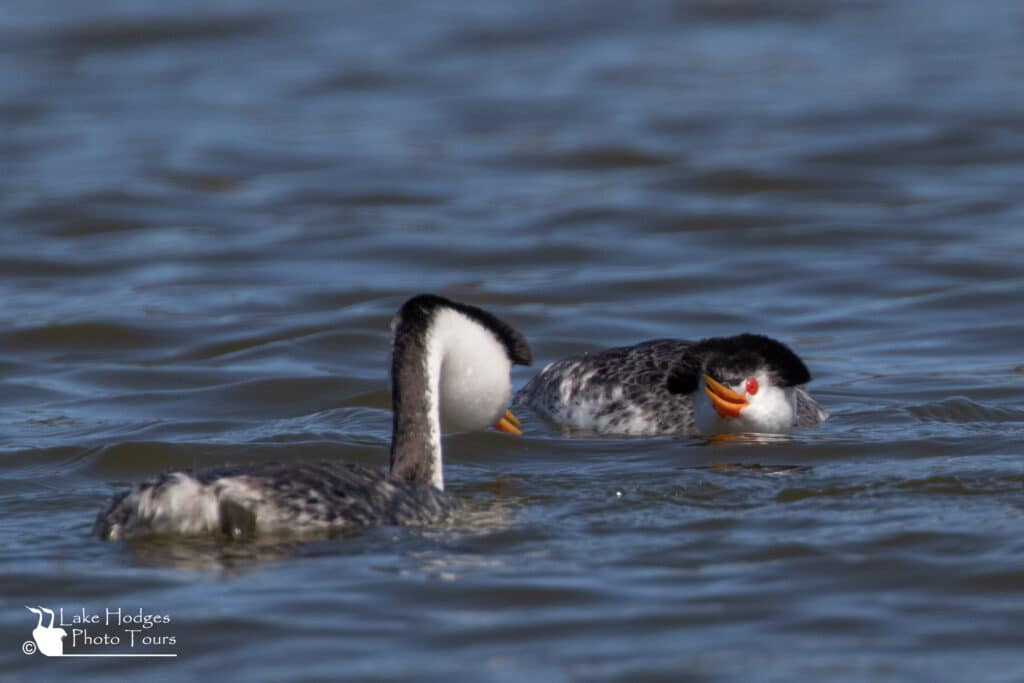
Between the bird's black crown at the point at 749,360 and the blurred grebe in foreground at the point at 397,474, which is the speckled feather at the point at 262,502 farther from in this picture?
the bird's black crown at the point at 749,360

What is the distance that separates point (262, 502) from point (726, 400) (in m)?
3.83

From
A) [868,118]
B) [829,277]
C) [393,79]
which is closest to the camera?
[829,277]

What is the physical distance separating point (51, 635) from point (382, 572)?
4.32 feet

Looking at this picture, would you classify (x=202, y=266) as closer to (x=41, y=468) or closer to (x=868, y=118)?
(x=41, y=468)

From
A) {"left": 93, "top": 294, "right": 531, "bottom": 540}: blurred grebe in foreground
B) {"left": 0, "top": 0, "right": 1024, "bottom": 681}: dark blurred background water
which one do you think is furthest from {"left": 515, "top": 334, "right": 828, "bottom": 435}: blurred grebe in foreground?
{"left": 93, "top": 294, "right": 531, "bottom": 540}: blurred grebe in foreground

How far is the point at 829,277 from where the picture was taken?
16375 mm

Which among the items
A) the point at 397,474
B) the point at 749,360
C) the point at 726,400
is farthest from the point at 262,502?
the point at 749,360

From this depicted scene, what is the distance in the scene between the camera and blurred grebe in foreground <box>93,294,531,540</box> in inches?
302

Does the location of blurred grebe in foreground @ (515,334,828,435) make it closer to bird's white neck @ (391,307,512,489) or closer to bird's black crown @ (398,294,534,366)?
bird's white neck @ (391,307,512,489)

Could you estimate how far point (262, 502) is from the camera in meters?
7.70

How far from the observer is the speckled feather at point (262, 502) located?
7629 millimetres

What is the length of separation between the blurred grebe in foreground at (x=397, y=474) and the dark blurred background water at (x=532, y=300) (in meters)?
0.17

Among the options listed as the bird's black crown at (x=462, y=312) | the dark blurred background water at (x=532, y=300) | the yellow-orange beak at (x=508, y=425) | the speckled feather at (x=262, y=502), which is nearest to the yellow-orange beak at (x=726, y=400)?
the dark blurred background water at (x=532, y=300)

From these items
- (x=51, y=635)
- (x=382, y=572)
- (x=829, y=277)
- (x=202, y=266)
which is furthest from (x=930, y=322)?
(x=51, y=635)
